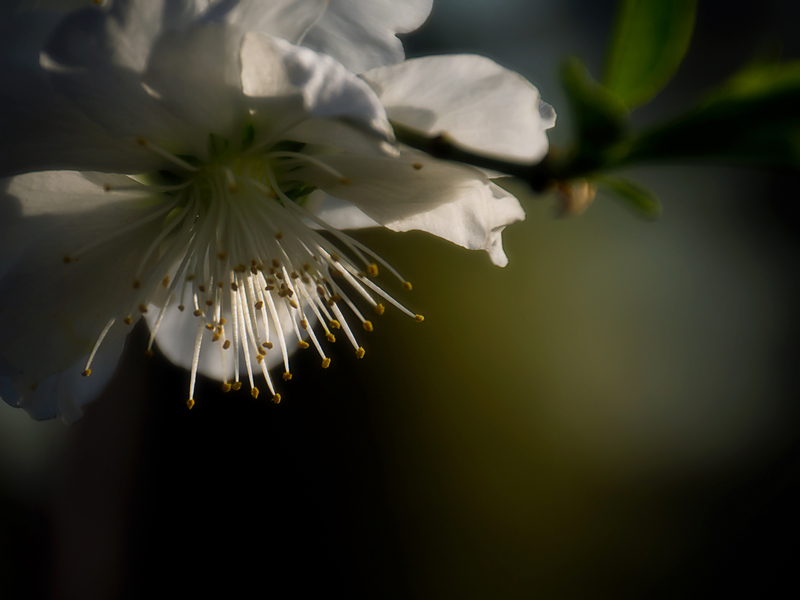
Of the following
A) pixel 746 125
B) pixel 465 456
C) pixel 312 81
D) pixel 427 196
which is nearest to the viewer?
pixel 746 125

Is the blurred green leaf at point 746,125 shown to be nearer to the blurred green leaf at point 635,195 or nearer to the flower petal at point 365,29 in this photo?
the blurred green leaf at point 635,195

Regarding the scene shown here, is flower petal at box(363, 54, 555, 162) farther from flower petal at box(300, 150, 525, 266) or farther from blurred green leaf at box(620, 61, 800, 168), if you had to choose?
blurred green leaf at box(620, 61, 800, 168)

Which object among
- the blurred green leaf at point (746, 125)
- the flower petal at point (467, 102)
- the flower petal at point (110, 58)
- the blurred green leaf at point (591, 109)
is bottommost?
the blurred green leaf at point (746, 125)

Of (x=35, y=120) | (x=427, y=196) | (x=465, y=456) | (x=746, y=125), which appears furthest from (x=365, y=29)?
(x=465, y=456)

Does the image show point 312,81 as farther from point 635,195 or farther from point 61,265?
point 61,265

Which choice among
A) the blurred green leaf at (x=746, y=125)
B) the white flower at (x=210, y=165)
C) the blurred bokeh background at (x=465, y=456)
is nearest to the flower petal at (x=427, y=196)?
the white flower at (x=210, y=165)

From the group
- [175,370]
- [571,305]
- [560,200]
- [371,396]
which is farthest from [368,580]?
[560,200]

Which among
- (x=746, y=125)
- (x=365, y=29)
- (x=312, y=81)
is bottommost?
(x=746, y=125)
